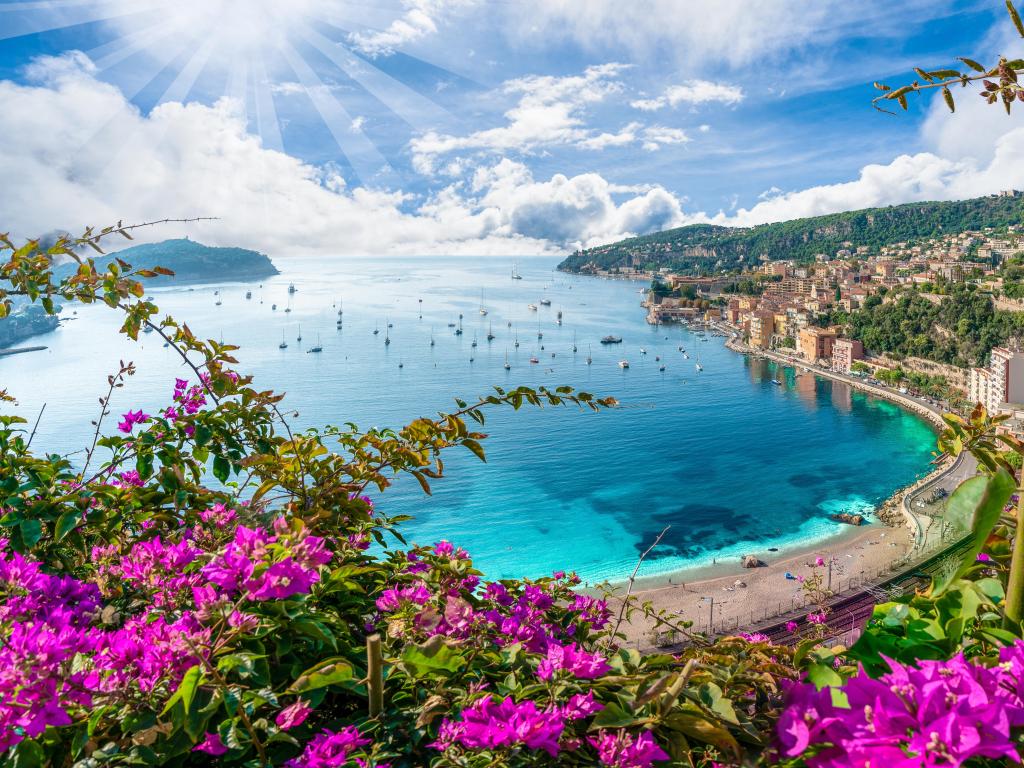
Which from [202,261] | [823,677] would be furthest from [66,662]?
[202,261]

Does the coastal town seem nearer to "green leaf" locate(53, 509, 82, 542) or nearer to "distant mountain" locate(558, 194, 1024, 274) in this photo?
"distant mountain" locate(558, 194, 1024, 274)

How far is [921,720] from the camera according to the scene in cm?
31

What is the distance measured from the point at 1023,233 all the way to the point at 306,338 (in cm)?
6284

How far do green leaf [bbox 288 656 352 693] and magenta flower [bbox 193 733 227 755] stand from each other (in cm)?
6

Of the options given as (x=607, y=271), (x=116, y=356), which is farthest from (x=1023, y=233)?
(x=116, y=356)

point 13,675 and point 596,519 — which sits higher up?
point 13,675

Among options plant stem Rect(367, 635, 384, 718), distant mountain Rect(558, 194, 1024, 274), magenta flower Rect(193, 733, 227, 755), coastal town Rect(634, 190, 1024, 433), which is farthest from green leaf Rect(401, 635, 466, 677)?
distant mountain Rect(558, 194, 1024, 274)

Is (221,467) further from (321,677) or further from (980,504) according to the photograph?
(980,504)

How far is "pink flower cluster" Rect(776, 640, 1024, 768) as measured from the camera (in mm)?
298

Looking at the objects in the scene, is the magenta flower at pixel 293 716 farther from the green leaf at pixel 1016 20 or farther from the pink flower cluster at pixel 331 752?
the green leaf at pixel 1016 20

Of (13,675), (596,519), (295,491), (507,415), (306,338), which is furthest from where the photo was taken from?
(306,338)

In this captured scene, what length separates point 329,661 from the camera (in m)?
0.49

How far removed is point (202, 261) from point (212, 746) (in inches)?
3096

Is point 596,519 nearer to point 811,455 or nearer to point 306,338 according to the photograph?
point 811,455
